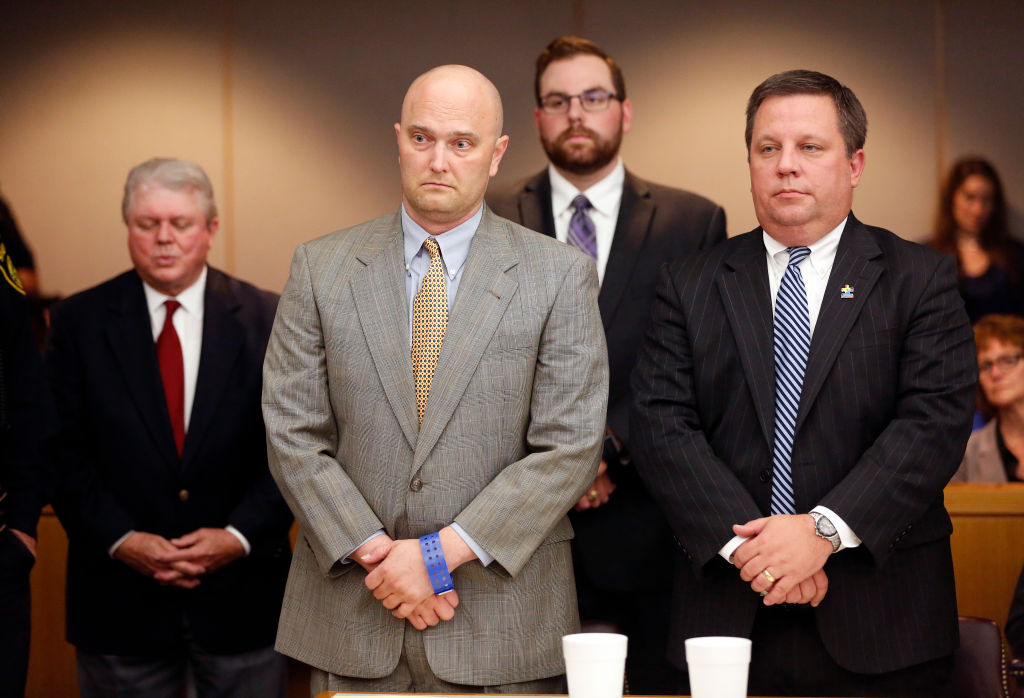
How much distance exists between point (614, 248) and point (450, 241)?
785 mm

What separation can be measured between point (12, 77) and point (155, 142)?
2.38 feet

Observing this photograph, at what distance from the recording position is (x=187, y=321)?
3.37m

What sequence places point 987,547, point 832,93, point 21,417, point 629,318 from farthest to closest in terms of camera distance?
1. point 987,547
2. point 629,318
3. point 21,417
4. point 832,93

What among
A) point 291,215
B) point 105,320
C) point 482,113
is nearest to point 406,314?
point 482,113

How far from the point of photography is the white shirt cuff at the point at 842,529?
7.97 ft

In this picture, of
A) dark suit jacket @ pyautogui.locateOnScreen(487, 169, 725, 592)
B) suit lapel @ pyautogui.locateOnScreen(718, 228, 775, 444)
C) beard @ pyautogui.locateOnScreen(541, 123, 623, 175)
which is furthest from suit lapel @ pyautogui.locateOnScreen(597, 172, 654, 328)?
suit lapel @ pyautogui.locateOnScreen(718, 228, 775, 444)

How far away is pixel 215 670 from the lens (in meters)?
3.24

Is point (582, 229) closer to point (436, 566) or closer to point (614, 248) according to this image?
point (614, 248)

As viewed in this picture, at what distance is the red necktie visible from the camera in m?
3.28

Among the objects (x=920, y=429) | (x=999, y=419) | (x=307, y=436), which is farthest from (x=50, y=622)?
(x=999, y=419)

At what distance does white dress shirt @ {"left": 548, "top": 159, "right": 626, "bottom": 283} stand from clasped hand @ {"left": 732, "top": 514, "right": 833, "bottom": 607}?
1.13 meters

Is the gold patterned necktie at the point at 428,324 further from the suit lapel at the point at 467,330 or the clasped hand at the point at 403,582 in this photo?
the clasped hand at the point at 403,582

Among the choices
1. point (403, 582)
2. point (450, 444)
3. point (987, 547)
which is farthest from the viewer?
point (987, 547)

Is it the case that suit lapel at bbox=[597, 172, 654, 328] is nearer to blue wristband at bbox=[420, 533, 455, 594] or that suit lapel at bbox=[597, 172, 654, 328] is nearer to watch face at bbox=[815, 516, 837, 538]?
watch face at bbox=[815, 516, 837, 538]
